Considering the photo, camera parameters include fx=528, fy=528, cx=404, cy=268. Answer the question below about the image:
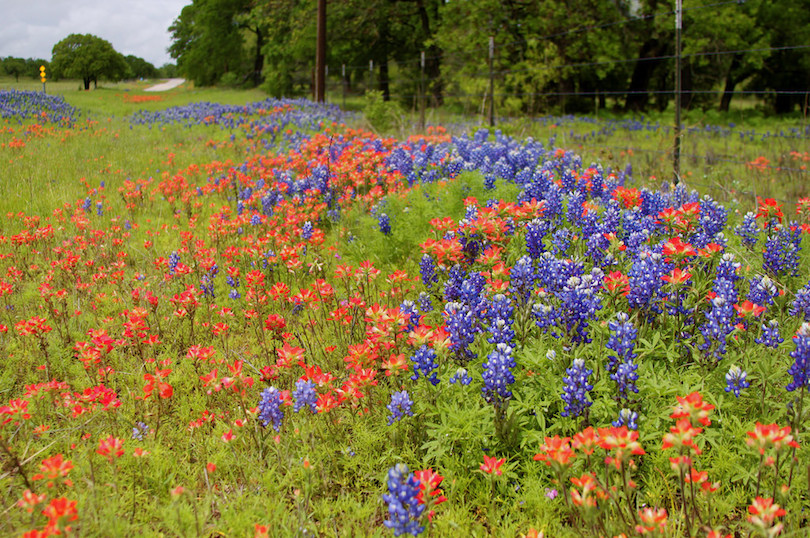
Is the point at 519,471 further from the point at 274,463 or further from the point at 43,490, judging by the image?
the point at 43,490

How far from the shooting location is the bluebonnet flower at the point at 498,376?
2.15m

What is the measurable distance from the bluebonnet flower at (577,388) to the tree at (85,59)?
186ft

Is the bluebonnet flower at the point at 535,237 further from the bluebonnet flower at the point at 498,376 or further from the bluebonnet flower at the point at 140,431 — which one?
the bluebonnet flower at the point at 140,431

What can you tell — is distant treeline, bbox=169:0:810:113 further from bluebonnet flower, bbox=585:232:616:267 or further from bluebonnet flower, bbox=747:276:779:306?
bluebonnet flower, bbox=747:276:779:306

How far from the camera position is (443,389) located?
246cm

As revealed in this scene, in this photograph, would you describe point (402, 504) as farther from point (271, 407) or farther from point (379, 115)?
point (379, 115)

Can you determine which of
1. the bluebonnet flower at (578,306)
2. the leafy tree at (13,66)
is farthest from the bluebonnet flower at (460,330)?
the leafy tree at (13,66)

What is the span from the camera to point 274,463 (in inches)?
93.2

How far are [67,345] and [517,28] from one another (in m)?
22.3

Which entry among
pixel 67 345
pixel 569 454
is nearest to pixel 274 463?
pixel 569 454

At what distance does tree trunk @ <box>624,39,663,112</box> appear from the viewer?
75.1 ft

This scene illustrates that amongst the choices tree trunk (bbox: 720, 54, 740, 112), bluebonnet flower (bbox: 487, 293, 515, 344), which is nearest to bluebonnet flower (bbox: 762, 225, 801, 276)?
bluebonnet flower (bbox: 487, 293, 515, 344)

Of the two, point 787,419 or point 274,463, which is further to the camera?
point 274,463

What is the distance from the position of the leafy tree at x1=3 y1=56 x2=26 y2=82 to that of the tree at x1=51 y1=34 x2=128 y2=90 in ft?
8.61
